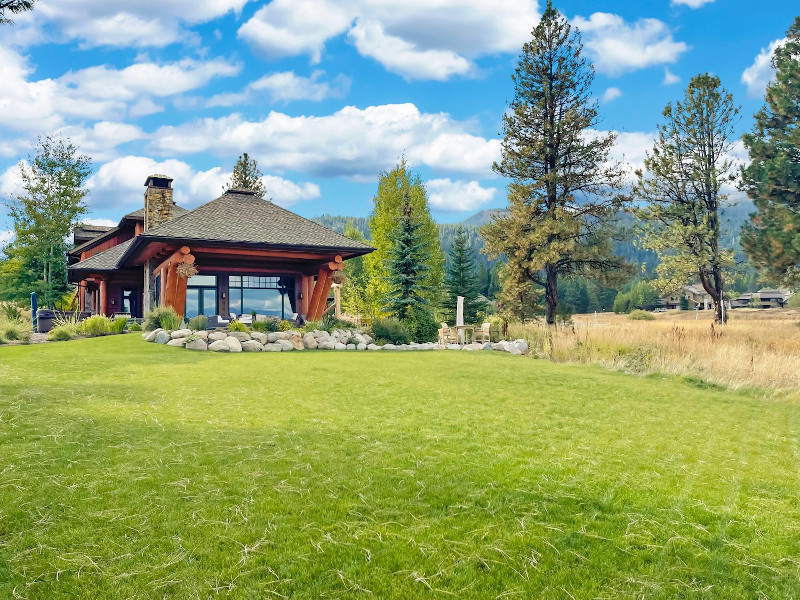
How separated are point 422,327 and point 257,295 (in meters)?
6.73

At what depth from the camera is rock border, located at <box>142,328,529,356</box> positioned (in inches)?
597

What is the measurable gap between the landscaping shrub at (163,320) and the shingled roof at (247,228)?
2239mm

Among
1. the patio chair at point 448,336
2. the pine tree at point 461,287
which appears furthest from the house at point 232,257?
the pine tree at point 461,287

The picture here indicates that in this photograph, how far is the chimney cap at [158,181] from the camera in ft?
75.8

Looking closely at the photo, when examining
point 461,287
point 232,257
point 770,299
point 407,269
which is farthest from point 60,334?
point 770,299

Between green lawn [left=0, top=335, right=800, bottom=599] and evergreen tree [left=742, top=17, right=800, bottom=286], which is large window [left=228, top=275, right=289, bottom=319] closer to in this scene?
green lawn [left=0, top=335, right=800, bottom=599]

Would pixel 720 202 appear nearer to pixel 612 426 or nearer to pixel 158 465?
pixel 612 426

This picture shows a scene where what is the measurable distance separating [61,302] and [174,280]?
23971 millimetres

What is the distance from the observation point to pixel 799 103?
23.8 m

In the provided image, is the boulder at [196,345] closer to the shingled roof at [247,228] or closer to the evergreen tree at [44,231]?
the shingled roof at [247,228]

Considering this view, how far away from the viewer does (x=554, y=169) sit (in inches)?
1051

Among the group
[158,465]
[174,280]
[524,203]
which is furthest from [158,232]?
[524,203]

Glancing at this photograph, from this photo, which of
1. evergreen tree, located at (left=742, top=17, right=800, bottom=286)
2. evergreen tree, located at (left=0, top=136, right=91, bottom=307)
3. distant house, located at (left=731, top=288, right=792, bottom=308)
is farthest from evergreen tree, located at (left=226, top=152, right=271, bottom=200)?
distant house, located at (left=731, top=288, right=792, bottom=308)

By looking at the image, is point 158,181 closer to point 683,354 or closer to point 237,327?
point 237,327
